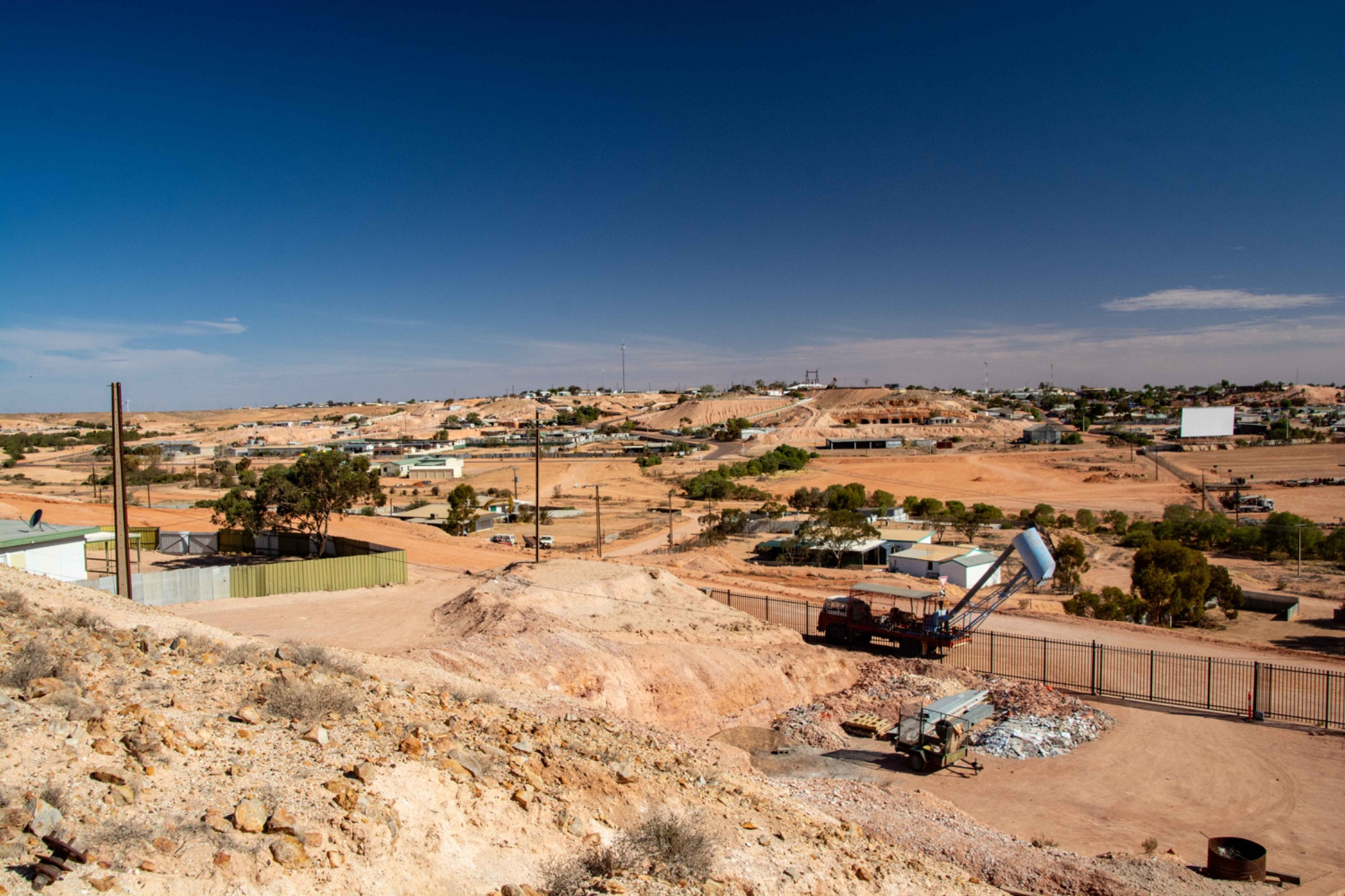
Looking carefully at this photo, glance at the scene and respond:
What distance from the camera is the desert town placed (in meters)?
8.16

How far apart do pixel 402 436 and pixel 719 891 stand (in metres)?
152

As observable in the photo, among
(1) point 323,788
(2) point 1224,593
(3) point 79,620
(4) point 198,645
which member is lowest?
(2) point 1224,593

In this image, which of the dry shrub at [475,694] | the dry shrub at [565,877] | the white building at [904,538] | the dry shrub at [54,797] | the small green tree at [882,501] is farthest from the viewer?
the small green tree at [882,501]

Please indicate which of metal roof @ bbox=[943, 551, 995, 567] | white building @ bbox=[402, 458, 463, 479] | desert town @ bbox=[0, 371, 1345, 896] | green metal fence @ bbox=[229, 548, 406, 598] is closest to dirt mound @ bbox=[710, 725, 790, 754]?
desert town @ bbox=[0, 371, 1345, 896]

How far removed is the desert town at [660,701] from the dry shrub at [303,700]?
7 centimetres

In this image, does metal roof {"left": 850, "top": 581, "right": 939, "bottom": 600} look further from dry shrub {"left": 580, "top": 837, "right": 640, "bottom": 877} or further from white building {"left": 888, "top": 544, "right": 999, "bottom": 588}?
dry shrub {"left": 580, "top": 837, "right": 640, "bottom": 877}

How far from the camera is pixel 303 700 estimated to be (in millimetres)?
10391

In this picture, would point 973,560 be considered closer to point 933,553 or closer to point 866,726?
point 933,553

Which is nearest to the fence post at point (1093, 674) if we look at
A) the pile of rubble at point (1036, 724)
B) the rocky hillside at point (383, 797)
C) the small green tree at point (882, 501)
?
the pile of rubble at point (1036, 724)

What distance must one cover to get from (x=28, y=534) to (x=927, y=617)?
30.2m

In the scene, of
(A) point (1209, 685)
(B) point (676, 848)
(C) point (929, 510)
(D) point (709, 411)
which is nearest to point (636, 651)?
(B) point (676, 848)

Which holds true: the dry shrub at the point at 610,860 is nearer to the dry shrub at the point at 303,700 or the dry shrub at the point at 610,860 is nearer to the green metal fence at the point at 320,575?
the dry shrub at the point at 303,700

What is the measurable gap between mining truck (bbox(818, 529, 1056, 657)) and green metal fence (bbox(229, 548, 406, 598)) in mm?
17926

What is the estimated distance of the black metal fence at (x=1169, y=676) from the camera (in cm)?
2194
